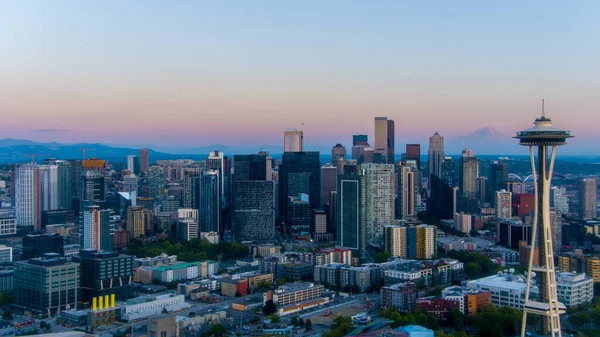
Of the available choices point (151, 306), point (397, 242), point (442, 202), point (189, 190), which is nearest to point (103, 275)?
point (151, 306)

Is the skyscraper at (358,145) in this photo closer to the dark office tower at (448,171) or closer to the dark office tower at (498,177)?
the dark office tower at (448,171)

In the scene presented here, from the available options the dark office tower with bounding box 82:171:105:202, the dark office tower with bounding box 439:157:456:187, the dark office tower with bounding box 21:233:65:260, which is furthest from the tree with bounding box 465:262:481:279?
the dark office tower with bounding box 439:157:456:187

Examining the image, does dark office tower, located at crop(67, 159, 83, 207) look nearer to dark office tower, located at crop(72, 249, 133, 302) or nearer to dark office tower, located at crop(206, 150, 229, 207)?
dark office tower, located at crop(206, 150, 229, 207)

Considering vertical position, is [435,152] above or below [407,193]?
above

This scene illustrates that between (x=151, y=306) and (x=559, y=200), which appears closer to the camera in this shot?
(x=151, y=306)

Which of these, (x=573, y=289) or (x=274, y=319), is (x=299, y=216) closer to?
(x=274, y=319)
